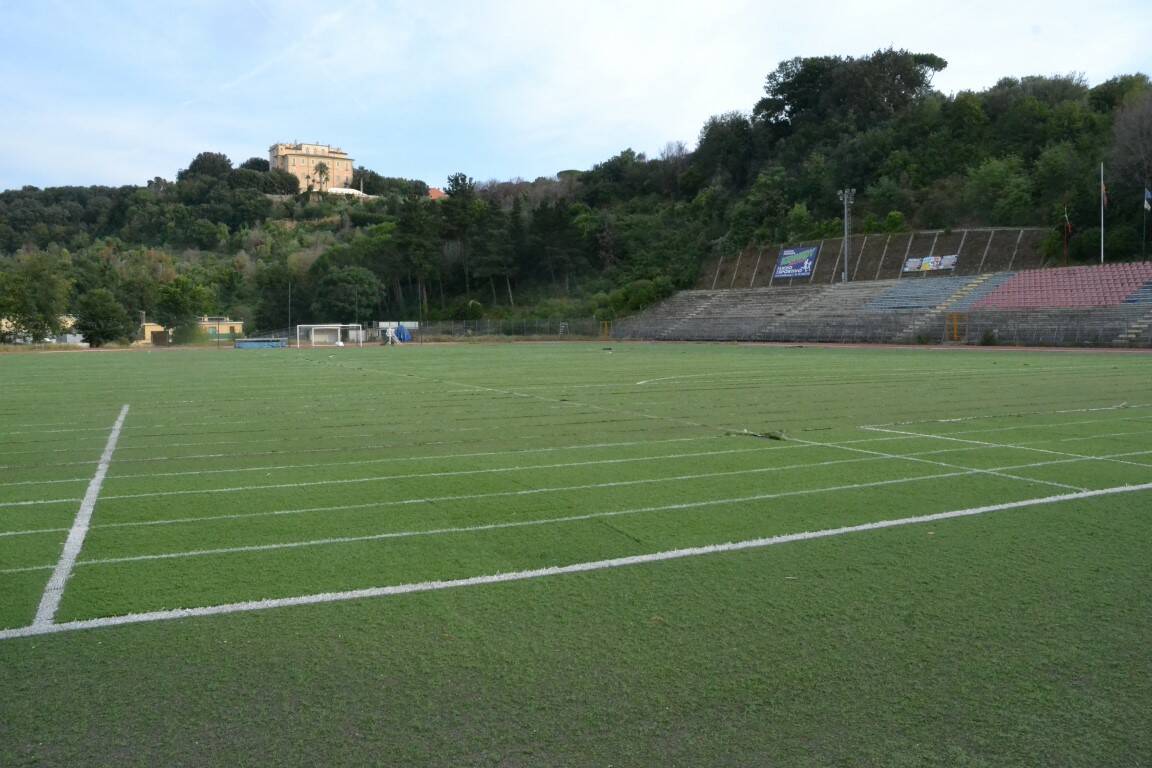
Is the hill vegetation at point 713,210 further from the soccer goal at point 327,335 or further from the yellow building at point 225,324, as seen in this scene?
the soccer goal at point 327,335

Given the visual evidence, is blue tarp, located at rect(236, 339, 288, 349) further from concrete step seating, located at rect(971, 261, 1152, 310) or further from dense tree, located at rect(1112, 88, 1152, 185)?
dense tree, located at rect(1112, 88, 1152, 185)

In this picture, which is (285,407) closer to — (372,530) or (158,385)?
(158,385)

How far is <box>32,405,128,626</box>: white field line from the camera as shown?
15.1 feet

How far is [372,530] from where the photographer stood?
636 centimetres

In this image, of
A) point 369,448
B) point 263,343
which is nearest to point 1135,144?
point 369,448

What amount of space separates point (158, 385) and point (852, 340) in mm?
35115

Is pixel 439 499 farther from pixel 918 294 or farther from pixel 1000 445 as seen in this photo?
pixel 918 294

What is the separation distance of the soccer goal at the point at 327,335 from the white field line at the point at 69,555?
5499 cm

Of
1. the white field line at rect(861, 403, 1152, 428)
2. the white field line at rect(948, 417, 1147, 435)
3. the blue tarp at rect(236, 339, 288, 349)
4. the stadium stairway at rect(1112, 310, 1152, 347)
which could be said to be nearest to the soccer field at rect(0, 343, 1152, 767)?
the white field line at rect(948, 417, 1147, 435)

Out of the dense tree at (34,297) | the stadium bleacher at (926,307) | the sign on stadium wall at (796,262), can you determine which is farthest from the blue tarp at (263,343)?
the sign on stadium wall at (796,262)

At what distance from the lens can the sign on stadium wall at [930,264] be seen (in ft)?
180

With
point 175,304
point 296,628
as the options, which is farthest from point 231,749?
point 175,304

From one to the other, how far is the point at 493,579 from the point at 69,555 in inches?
110

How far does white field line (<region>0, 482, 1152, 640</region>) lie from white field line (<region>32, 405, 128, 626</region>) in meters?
0.22
